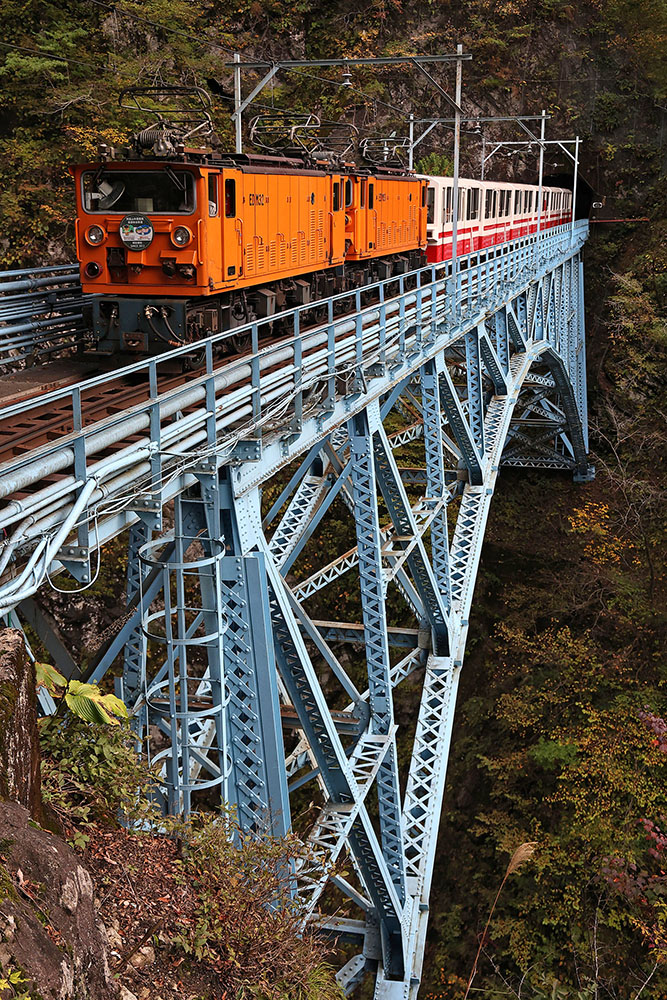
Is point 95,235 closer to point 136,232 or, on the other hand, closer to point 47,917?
point 136,232

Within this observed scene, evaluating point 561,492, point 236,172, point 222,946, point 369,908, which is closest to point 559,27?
point 561,492

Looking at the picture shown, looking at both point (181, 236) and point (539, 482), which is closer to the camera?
point (181, 236)

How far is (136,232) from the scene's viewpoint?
40.2 feet

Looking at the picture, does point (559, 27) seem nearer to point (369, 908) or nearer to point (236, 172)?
point (236, 172)

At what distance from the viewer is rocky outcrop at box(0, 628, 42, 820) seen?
513 centimetres

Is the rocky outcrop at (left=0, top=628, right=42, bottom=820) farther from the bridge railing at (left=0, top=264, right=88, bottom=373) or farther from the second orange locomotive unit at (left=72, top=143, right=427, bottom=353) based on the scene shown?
the bridge railing at (left=0, top=264, right=88, bottom=373)

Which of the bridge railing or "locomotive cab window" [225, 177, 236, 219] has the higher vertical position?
"locomotive cab window" [225, 177, 236, 219]

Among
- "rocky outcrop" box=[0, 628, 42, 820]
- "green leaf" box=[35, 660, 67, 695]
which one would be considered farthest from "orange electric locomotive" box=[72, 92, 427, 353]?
"rocky outcrop" box=[0, 628, 42, 820]

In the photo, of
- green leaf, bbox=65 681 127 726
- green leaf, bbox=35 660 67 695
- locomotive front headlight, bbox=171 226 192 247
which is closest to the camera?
green leaf, bbox=65 681 127 726

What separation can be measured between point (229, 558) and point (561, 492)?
29.0 meters

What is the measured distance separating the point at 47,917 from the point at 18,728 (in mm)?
1025

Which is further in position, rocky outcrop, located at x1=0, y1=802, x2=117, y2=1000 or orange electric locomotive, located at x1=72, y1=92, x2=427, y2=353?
orange electric locomotive, located at x1=72, y1=92, x2=427, y2=353

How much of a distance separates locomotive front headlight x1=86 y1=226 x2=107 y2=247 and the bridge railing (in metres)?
1.04

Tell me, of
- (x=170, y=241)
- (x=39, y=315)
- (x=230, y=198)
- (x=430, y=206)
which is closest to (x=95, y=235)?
(x=170, y=241)
